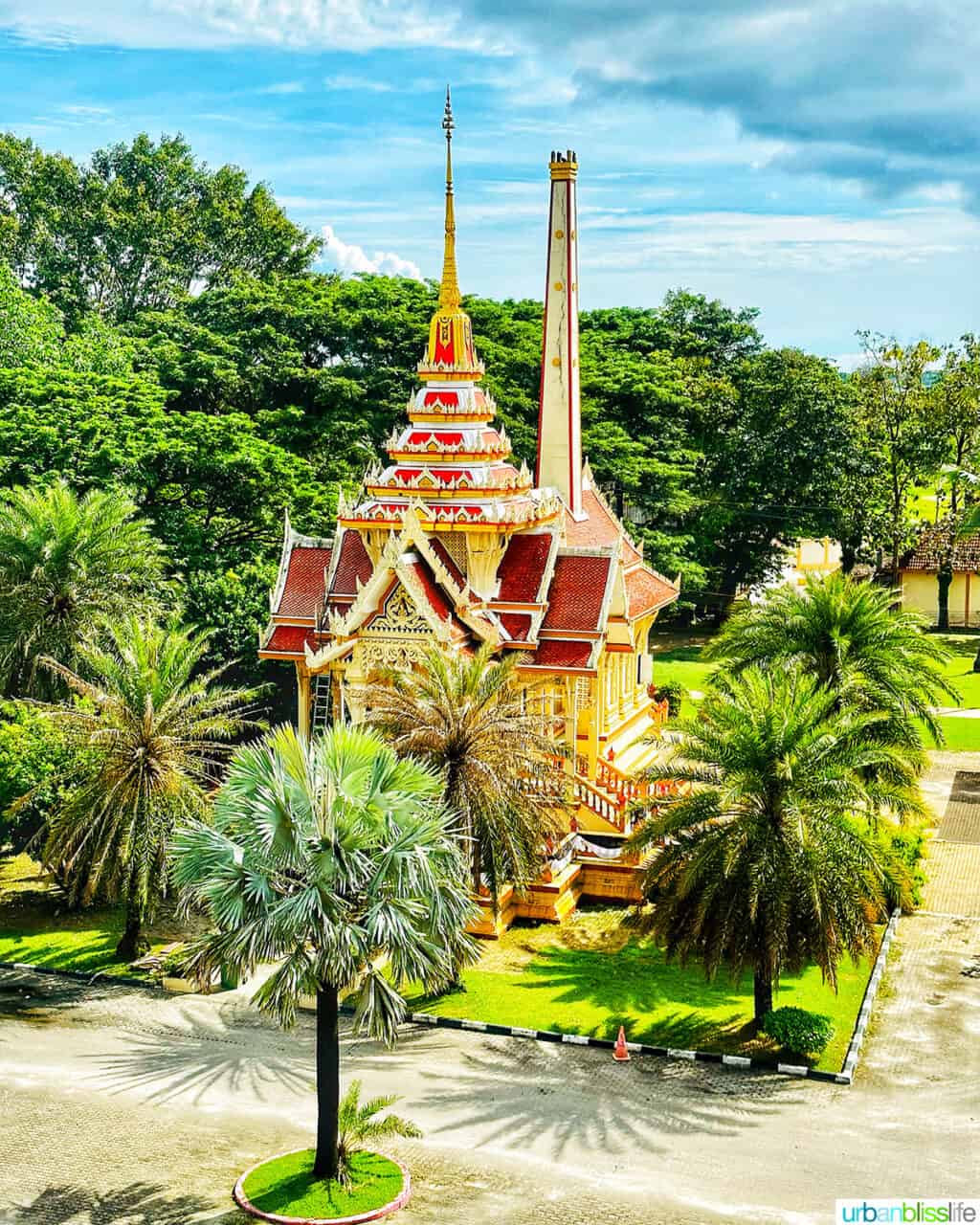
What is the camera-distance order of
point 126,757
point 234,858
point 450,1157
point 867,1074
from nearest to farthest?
point 234,858
point 450,1157
point 867,1074
point 126,757

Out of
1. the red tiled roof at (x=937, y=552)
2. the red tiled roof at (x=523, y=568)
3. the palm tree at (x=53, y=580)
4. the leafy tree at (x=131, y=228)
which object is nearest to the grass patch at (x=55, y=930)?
the palm tree at (x=53, y=580)

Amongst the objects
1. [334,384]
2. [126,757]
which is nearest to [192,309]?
[334,384]

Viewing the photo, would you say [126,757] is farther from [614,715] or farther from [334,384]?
[334,384]

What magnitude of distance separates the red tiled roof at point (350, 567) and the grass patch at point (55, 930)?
787 centimetres

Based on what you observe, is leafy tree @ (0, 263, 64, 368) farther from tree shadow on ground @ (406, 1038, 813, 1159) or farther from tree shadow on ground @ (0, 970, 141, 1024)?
tree shadow on ground @ (406, 1038, 813, 1159)

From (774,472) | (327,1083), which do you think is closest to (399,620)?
(327,1083)

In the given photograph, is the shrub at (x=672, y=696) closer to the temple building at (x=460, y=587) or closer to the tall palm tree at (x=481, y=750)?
the temple building at (x=460, y=587)

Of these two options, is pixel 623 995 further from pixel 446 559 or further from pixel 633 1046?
pixel 446 559

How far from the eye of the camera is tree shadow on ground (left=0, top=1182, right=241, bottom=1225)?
58.4 ft

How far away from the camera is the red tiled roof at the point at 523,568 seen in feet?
103

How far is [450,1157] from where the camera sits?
19.3 metres

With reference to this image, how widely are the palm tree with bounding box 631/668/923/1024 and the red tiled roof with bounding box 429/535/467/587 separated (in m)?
8.38

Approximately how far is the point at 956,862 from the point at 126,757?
55.2ft
